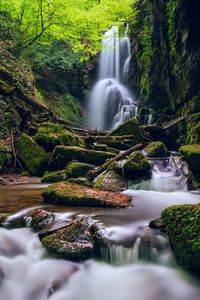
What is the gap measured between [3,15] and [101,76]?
7625mm

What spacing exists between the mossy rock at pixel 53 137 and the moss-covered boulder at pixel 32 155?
11.7 inches

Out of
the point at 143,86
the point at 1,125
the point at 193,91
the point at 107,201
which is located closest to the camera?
the point at 107,201

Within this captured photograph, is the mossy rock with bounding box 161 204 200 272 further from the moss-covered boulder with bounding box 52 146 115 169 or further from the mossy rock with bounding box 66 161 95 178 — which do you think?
the moss-covered boulder with bounding box 52 146 115 169

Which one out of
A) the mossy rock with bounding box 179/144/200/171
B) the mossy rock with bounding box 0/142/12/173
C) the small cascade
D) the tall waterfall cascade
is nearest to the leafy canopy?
the tall waterfall cascade

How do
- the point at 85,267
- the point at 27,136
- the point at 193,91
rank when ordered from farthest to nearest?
the point at 193,91 < the point at 27,136 < the point at 85,267

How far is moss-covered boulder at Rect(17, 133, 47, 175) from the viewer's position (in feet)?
36.3

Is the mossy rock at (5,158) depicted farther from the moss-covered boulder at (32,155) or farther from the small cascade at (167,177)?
the small cascade at (167,177)

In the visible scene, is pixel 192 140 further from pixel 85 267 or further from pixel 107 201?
pixel 85 267

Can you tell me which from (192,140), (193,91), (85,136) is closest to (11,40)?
(85,136)

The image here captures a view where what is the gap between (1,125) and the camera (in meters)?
10.8

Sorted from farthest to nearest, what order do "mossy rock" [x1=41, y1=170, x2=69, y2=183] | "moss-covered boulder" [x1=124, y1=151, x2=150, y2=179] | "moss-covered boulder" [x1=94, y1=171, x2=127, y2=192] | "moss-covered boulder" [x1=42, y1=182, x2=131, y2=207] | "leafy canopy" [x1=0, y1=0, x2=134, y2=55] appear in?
"leafy canopy" [x1=0, y1=0, x2=134, y2=55]
"mossy rock" [x1=41, y1=170, x2=69, y2=183]
"moss-covered boulder" [x1=124, y1=151, x2=150, y2=179]
"moss-covered boulder" [x1=94, y1=171, x2=127, y2=192]
"moss-covered boulder" [x1=42, y1=182, x2=131, y2=207]

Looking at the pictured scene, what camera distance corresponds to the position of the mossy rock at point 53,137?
11539mm

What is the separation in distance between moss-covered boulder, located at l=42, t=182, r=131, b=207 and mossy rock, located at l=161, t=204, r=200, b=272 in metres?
1.94

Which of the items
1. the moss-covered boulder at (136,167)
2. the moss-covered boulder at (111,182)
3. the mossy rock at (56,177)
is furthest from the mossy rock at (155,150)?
the mossy rock at (56,177)
